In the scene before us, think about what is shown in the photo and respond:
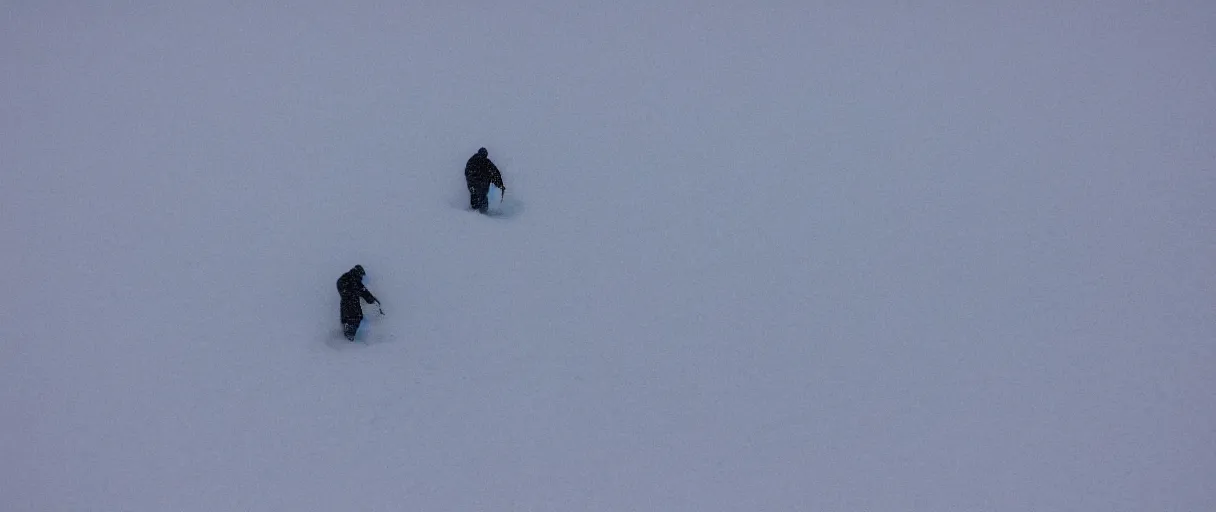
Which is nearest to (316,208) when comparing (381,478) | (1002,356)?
(381,478)

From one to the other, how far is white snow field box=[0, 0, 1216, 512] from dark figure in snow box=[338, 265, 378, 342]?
1.06ft

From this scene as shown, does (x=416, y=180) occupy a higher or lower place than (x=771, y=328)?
higher

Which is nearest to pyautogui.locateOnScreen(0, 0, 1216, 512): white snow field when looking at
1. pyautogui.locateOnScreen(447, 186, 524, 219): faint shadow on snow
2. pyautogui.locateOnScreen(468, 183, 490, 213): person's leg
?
pyautogui.locateOnScreen(447, 186, 524, 219): faint shadow on snow

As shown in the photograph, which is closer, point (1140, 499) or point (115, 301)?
point (1140, 499)

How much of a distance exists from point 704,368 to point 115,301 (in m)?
8.60

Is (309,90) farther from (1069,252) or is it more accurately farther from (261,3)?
(1069,252)

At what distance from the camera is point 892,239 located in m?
13.2

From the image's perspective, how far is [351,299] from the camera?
9406mm

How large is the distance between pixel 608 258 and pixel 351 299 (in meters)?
4.55

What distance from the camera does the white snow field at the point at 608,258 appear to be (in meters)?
8.31

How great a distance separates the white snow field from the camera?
8312 millimetres

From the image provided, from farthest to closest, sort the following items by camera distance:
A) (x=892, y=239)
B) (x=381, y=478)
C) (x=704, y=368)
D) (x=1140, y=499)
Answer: (x=892, y=239)
(x=704, y=368)
(x=1140, y=499)
(x=381, y=478)

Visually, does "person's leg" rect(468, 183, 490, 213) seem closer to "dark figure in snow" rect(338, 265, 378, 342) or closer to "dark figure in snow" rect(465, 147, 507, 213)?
"dark figure in snow" rect(465, 147, 507, 213)

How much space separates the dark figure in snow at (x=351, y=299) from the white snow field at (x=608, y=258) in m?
0.32
